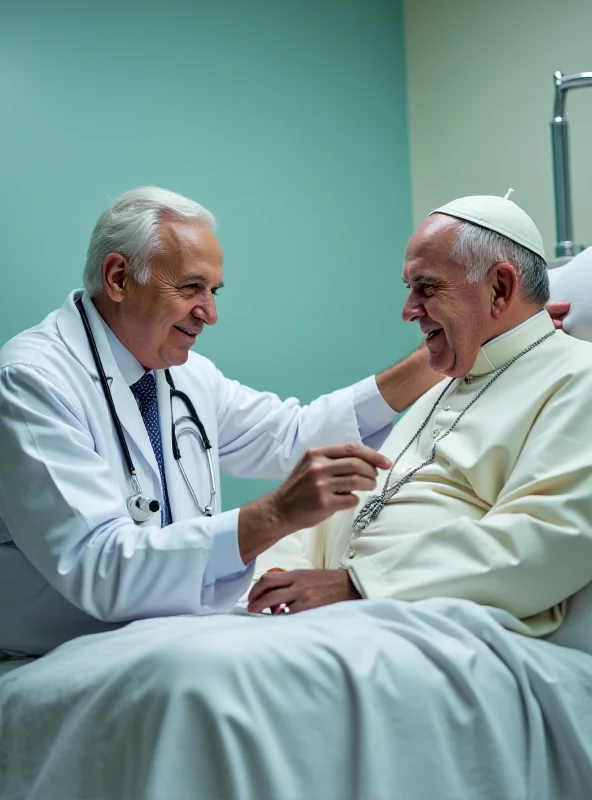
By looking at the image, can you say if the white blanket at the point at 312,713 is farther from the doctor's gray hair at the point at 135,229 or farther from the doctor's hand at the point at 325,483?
the doctor's gray hair at the point at 135,229

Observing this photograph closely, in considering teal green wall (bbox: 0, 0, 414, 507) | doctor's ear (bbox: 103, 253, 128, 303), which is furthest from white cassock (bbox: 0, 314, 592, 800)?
teal green wall (bbox: 0, 0, 414, 507)

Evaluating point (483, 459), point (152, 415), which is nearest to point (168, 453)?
point (152, 415)

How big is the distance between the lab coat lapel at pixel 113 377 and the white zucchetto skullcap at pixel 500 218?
2.47ft

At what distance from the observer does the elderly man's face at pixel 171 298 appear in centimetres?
217

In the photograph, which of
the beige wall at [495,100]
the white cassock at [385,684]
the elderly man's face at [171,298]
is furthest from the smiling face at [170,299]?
the beige wall at [495,100]

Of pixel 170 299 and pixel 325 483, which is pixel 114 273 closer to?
pixel 170 299

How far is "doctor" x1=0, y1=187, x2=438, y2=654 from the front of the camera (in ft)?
5.90

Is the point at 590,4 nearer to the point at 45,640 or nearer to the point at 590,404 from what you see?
the point at 590,404

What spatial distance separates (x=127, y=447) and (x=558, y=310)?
0.96 metres

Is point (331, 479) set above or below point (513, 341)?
below

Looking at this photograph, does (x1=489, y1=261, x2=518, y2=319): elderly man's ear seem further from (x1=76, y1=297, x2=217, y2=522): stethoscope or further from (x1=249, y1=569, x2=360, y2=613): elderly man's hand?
(x1=76, y1=297, x2=217, y2=522): stethoscope

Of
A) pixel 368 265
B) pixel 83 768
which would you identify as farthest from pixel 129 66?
pixel 83 768

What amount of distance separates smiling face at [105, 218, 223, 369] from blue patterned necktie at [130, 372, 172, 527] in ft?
0.19

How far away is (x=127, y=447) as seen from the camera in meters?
2.07
